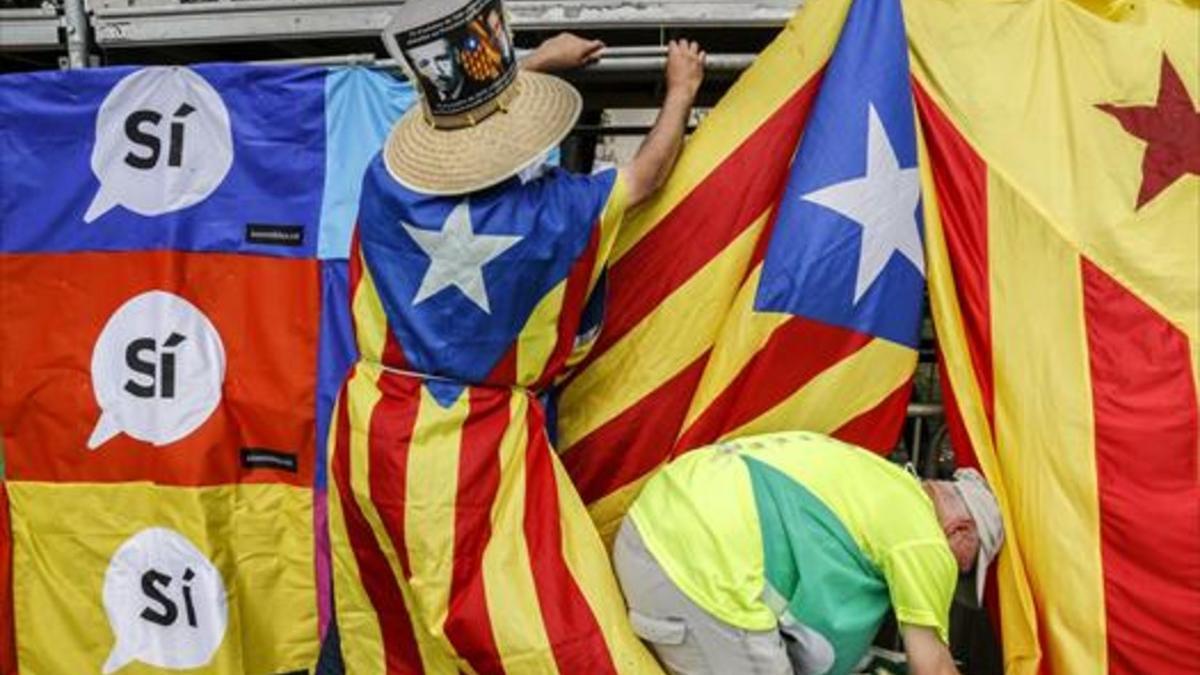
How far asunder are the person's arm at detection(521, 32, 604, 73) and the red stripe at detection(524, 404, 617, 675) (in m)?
0.83

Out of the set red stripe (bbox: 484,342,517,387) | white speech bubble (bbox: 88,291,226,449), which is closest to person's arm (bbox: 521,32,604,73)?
red stripe (bbox: 484,342,517,387)

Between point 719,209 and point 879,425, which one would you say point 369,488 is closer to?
point 719,209

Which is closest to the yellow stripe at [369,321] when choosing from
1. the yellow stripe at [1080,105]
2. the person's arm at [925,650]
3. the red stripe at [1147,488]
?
the person's arm at [925,650]

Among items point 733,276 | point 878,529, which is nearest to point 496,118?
point 733,276

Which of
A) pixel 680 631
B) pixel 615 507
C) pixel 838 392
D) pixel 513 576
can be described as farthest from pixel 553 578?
pixel 838 392

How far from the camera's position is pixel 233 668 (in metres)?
2.98

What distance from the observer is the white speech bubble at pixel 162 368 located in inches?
117

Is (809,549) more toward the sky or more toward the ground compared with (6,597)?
more toward the sky

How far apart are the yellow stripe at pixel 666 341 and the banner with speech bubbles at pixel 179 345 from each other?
73 centimetres

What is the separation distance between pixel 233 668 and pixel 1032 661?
6.95ft

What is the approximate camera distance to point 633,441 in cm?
260

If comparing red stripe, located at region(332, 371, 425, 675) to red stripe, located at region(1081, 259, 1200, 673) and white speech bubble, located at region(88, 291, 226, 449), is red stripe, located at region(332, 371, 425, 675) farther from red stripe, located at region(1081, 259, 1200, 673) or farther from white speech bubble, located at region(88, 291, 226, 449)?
red stripe, located at region(1081, 259, 1200, 673)

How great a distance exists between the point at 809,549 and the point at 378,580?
991 millimetres

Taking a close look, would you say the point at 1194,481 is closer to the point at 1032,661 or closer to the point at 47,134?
the point at 1032,661
